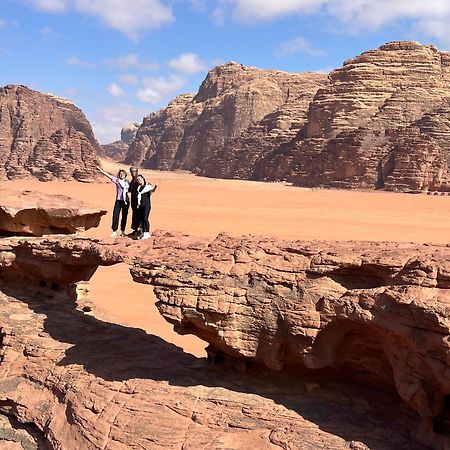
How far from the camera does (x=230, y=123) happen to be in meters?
77.4

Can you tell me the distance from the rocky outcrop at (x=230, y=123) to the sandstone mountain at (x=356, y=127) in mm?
176

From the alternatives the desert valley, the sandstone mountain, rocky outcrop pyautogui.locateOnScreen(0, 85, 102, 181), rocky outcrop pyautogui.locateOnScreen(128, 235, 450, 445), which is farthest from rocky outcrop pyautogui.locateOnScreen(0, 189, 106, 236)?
rocky outcrop pyautogui.locateOnScreen(0, 85, 102, 181)

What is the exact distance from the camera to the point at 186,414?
520 centimetres

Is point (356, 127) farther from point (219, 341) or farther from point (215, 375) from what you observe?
point (219, 341)

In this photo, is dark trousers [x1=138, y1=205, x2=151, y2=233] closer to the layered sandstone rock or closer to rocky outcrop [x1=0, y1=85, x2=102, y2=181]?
the layered sandstone rock

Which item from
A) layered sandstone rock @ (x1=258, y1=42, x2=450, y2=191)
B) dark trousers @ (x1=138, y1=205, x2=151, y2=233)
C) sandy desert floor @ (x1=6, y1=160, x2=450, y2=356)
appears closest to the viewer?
dark trousers @ (x1=138, y1=205, x2=151, y2=233)

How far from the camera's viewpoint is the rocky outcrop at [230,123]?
63.9 metres

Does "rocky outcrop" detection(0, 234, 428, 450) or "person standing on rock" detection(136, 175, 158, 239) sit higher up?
"person standing on rock" detection(136, 175, 158, 239)

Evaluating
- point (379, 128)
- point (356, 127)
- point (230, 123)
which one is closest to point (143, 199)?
point (379, 128)

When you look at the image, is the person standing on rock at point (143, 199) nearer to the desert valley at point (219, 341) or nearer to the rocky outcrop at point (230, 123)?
the desert valley at point (219, 341)

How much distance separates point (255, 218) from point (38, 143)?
33.3 m

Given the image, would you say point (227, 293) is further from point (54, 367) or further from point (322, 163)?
point (322, 163)

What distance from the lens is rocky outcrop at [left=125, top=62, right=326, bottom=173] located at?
63.9 meters

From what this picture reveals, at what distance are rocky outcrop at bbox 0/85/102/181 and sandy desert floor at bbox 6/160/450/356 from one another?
3.18 m
